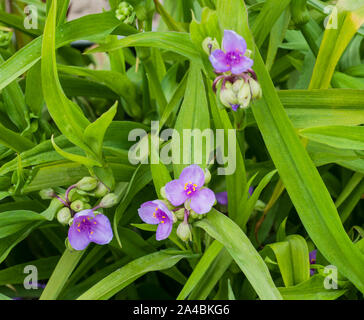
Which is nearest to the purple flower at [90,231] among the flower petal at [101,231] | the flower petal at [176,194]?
the flower petal at [101,231]

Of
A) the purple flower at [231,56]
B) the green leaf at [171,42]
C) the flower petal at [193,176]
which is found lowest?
the flower petal at [193,176]

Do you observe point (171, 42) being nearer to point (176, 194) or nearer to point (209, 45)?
point (209, 45)

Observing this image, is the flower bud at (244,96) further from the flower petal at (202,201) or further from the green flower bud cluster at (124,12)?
the green flower bud cluster at (124,12)

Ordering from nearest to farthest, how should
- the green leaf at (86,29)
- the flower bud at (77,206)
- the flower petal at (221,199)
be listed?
1. the flower bud at (77,206)
2. the green leaf at (86,29)
3. the flower petal at (221,199)

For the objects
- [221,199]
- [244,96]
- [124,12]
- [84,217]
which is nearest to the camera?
[244,96]

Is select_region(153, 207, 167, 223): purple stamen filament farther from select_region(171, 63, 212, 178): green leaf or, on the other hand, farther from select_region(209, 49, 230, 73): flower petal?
select_region(209, 49, 230, 73): flower petal

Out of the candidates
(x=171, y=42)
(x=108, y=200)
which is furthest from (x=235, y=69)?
(x=108, y=200)

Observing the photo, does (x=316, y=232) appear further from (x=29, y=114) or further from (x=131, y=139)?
(x=29, y=114)
